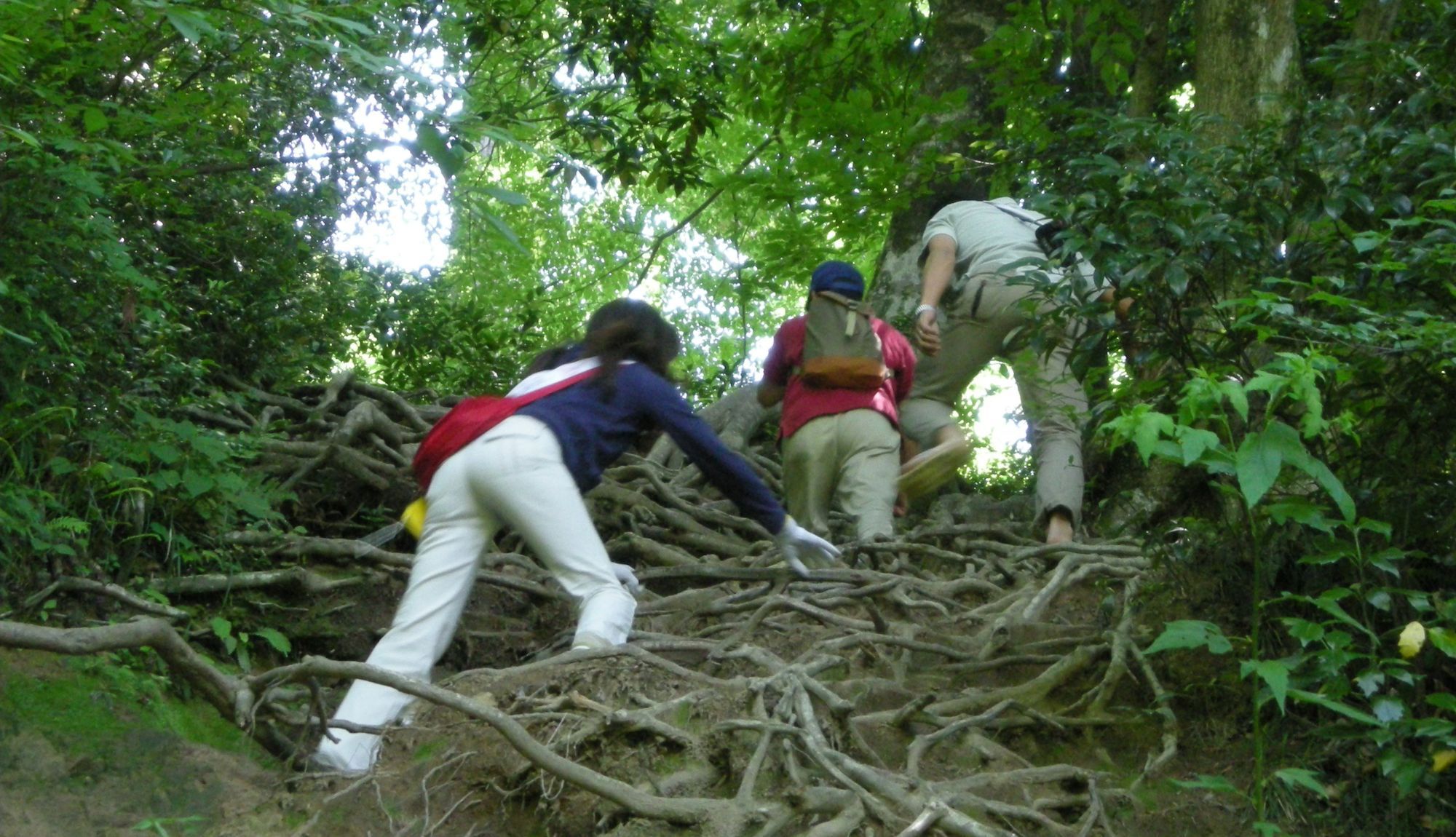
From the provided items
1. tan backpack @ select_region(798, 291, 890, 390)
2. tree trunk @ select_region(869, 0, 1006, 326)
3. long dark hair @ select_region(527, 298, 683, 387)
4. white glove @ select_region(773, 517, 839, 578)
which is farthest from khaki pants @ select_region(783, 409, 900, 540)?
long dark hair @ select_region(527, 298, 683, 387)

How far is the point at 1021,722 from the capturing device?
15.9 ft

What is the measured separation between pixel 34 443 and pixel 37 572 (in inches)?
17.6

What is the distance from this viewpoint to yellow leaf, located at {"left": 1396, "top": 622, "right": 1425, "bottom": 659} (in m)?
3.96

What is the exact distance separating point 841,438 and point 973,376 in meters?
1.07

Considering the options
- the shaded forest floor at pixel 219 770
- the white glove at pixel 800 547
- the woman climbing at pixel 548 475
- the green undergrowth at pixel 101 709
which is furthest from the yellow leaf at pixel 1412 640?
the green undergrowth at pixel 101 709

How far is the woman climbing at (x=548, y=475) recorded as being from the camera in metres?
4.51

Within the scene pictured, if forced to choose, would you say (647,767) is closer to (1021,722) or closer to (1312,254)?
(1021,722)

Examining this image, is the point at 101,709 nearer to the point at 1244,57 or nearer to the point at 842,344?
the point at 842,344

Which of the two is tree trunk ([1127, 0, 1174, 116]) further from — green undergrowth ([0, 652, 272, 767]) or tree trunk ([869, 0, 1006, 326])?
green undergrowth ([0, 652, 272, 767])

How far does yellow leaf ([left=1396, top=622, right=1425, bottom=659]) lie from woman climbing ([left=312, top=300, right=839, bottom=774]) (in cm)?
187

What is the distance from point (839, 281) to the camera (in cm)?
666

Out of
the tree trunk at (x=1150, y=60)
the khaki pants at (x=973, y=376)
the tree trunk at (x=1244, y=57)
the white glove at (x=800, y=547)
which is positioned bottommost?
the white glove at (x=800, y=547)

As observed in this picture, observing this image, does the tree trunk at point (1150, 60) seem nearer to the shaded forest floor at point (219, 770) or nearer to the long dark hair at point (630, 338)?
the long dark hair at point (630, 338)

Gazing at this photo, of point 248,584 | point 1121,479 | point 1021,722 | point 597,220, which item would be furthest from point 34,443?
point 597,220
